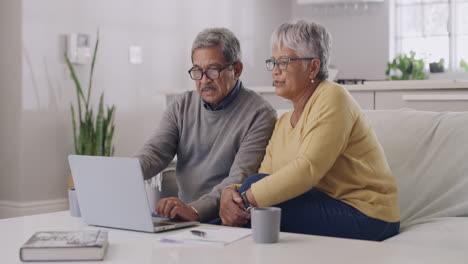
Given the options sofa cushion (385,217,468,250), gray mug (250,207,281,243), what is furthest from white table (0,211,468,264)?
sofa cushion (385,217,468,250)

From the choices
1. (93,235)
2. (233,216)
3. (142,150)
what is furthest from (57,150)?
(93,235)

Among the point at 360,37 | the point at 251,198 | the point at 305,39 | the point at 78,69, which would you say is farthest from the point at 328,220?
the point at 360,37

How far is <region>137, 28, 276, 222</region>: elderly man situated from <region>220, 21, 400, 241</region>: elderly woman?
26 cm

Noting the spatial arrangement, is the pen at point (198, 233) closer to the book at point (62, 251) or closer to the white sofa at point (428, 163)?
the book at point (62, 251)

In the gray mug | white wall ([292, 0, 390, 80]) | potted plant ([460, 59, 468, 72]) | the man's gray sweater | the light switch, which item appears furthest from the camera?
white wall ([292, 0, 390, 80])

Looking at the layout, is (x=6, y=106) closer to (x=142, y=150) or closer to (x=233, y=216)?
(x=142, y=150)

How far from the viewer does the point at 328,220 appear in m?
2.00

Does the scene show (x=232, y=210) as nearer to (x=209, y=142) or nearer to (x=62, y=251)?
(x=209, y=142)

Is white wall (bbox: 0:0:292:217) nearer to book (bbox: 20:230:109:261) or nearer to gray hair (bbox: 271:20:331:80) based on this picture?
gray hair (bbox: 271:20:331:80)

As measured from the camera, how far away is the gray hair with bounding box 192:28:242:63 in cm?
242

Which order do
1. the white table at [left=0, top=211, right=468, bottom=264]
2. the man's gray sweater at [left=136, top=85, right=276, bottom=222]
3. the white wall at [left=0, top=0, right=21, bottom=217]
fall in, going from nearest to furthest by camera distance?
the white table at [left=0, top=211, right=468, bottom=264]
the man's gray sweater at [left=136, top=85, right=276, bottom=222]
the white wall at [left=0, top=0, right=21, bottom=217]

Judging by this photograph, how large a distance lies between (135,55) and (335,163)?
11.4ft

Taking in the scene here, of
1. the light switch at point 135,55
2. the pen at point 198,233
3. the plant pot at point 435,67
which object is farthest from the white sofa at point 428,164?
the plant pot at point 435,67

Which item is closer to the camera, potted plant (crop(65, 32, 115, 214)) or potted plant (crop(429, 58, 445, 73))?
potted plant (crop(65, 32, 115, 214))
